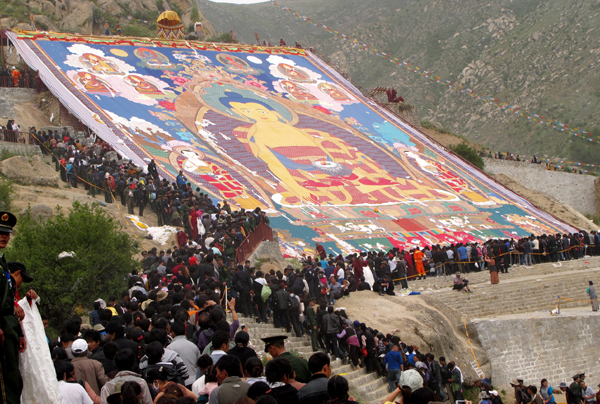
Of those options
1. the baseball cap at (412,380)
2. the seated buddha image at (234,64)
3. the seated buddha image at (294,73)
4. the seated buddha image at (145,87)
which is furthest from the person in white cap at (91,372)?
the seated buddha image at (294,73)

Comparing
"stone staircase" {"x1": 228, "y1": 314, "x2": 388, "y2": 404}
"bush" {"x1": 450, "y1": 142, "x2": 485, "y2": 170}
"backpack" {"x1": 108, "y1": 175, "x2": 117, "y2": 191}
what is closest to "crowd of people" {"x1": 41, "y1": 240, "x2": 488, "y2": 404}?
"stone staircase" {"x1": 228, "y1": 314, "x2": 388, "y2": 404}

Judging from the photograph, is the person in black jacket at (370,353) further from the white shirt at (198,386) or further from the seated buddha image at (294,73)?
the seated buddha image at (294,73)

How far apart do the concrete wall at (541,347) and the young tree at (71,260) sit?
9.08 meters

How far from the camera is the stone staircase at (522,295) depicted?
18.5m

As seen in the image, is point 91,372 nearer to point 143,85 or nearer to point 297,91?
point 143,85

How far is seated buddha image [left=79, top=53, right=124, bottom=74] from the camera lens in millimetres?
30147

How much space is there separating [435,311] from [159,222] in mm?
7466

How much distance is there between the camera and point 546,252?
75.0 ft

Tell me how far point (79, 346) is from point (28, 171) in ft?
44.4

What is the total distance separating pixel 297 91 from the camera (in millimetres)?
34812

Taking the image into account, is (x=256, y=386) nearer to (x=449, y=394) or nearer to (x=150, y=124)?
(x=449, y=394)

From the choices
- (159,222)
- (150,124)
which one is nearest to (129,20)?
(150,124)

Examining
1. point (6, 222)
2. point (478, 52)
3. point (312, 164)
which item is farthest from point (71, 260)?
point (478, 52)

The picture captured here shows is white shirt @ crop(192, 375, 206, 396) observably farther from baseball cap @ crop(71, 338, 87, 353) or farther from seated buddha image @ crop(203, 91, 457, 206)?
seated buddha image @ crop(203, 91, 457, 206)
